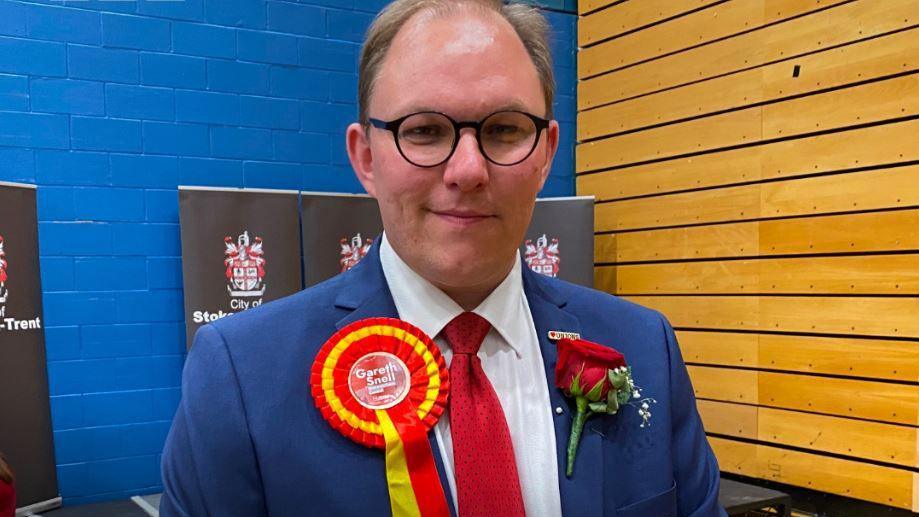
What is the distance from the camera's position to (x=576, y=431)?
1044 mm

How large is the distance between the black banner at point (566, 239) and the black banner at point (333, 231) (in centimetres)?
99

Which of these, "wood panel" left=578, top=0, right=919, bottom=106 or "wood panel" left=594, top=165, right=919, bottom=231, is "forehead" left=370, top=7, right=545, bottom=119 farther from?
"wood panel" left=578, top=0, right=919, bottom=106

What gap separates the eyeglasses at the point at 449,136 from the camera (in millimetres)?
943

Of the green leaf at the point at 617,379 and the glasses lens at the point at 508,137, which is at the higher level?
the glasses lens at the point at 508,137

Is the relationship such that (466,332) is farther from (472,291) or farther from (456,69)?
(456,69)

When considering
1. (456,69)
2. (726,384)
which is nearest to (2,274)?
(456,69)

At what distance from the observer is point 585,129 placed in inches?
186

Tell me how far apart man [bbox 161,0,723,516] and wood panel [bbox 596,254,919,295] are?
2.52m

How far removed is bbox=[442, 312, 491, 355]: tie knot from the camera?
107cm

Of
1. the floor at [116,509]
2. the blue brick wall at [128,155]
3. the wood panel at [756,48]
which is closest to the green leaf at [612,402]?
the floor at [116,509]

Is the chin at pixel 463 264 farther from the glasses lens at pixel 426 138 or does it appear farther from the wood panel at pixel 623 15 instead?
the wood panel at pixel 623 15

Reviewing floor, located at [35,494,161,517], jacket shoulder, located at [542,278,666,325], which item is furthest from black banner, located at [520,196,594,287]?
jacket shoulder, located at [542,278,666,325]

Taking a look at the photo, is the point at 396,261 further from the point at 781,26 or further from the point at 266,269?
the point at 781,26

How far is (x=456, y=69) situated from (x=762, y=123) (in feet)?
10.4
